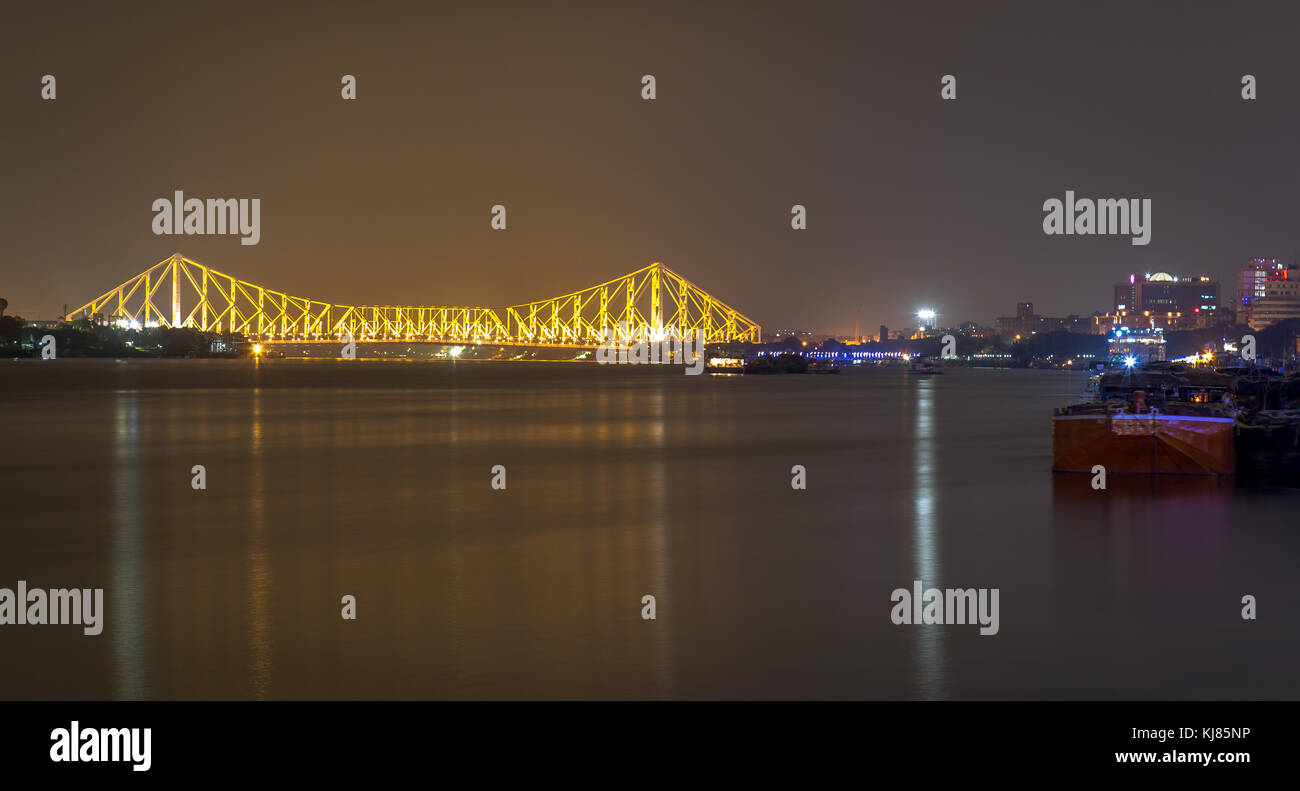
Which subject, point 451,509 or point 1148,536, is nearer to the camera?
point 1148,536

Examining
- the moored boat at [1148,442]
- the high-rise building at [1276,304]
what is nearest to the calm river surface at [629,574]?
the moored boat at [1148,442]

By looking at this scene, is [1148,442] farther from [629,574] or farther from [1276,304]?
[1276,304]

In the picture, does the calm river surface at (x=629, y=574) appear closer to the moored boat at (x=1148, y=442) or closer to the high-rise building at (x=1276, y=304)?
the moored boat at (x=1148, y=442)

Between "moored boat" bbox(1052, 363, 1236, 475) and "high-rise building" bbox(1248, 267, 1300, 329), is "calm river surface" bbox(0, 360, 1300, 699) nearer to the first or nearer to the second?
"moored boat" bbox(1052, 363, 1236, 475)

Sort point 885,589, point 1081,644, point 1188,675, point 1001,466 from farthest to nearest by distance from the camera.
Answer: point 1001,466 → point 885,589 → point 1081,644 → point 1188,675

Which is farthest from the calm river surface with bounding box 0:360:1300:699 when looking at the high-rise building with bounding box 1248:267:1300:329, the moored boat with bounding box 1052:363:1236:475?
the high-rise building with bounding box 1248:267:1300:329

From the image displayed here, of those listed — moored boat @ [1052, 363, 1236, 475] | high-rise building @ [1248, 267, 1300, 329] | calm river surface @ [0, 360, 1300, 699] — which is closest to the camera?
calm river surface @ [0, 360, 1300, 699]

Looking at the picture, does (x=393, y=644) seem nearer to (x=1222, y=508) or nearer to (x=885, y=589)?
(x=885, y=589)
